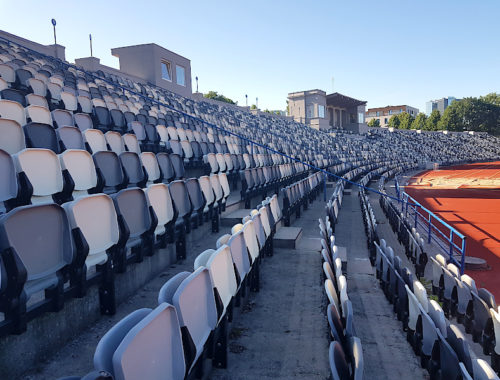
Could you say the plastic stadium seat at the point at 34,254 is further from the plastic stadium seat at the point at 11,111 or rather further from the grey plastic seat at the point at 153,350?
the plastic stadium seat at the point at 11,111

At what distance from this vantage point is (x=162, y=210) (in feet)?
8.95

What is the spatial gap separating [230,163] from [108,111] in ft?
7.01

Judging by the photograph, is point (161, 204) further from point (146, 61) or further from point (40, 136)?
point (146, 61)

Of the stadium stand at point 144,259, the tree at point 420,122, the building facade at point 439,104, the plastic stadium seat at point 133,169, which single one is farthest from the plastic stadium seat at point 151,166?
the building facade at point 439,104

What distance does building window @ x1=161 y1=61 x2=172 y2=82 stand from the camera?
1605 cm

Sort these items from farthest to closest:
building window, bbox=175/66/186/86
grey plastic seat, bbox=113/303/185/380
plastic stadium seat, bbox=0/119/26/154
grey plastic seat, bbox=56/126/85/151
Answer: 1. building window, bbox=175/66/186/86
2. grey plastic seat, bbox=56/126/85/151
3. plastic stadium seat, bbox=0/119/26/154
4. grey plastic seat, bbox=113/303/185/380

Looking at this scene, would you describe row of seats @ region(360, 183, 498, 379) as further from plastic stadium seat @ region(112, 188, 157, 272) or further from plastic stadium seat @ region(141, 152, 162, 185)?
plastic stadium seat @ region(141, 152, 162, 185)

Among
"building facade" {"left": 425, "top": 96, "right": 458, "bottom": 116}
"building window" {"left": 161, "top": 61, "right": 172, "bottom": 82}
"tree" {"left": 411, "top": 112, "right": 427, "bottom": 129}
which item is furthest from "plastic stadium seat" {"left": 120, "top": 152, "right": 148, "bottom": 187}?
"building facade" {"left": 425, "top": 96, "right": 458, "bottom": 116}

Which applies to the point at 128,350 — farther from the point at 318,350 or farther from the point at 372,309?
the point at 372,309

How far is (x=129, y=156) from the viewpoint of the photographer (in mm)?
3477

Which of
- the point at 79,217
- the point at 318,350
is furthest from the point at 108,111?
the point at 318,350

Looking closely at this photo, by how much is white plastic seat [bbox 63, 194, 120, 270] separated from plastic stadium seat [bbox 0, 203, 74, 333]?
97 mm

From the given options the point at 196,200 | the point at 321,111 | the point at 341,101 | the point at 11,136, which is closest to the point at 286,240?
the point at 196,200

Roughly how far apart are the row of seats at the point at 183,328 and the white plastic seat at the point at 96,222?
604mm
